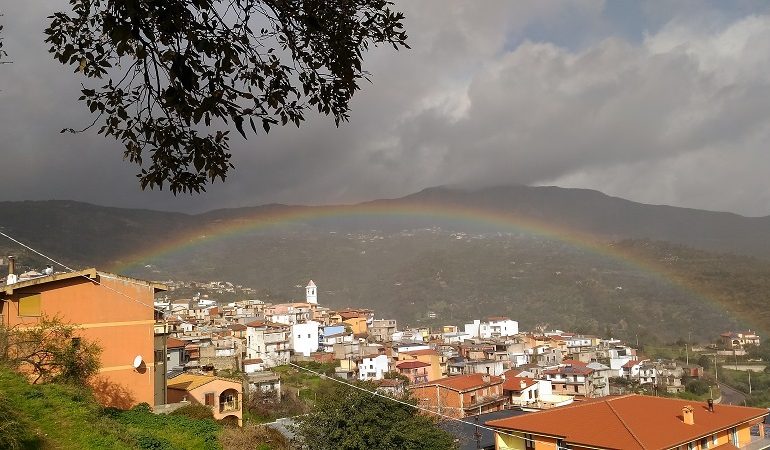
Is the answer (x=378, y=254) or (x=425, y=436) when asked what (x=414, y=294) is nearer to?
(x=378, y=254)

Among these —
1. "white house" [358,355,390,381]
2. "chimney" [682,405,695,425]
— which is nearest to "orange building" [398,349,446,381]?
"white house" [358,355,390,381]

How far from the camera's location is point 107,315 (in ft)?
49.2

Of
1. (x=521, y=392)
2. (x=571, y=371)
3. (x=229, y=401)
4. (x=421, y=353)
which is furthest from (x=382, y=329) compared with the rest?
Result: (x=229, y=401)

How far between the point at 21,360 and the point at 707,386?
47.0 meters

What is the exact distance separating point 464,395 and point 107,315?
22.7m

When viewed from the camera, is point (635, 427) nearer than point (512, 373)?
Yes

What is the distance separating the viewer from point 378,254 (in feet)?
583

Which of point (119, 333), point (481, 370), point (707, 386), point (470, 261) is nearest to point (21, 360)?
point (119, 333)

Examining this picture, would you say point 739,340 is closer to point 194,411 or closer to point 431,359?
point 431,359

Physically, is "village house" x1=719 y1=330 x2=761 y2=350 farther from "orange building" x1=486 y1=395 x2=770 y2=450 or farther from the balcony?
the balcony

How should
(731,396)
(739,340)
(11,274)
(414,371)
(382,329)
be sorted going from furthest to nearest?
(739,340), (382,329), (731,396), (414,371), (11,274)

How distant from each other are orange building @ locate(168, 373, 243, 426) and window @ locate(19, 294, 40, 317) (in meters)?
6.72

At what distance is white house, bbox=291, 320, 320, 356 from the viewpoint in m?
50.8

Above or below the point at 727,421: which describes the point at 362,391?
above
